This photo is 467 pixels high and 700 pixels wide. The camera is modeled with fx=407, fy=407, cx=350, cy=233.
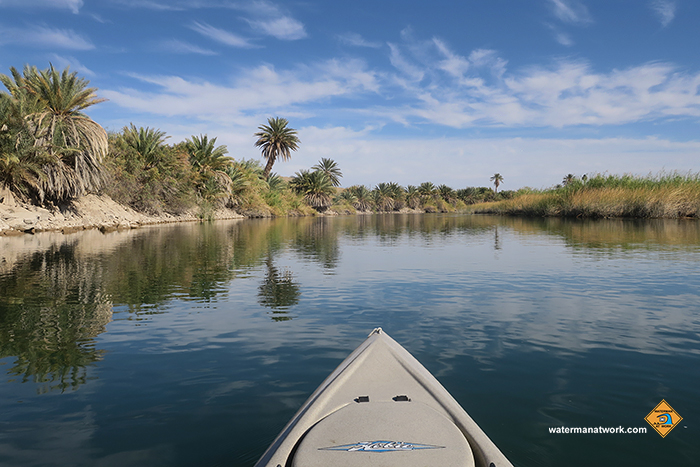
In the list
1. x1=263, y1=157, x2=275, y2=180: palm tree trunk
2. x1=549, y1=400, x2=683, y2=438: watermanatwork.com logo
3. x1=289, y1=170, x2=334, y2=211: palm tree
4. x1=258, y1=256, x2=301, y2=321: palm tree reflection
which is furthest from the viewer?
x1=289, y1=170, x2=334, y2=211: palm tree

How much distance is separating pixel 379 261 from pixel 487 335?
26.0ft

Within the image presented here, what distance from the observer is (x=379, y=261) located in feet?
45.1

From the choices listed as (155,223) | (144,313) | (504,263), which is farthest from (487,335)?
(155,223)

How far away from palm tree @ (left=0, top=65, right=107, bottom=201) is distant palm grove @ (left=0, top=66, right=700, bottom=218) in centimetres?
6

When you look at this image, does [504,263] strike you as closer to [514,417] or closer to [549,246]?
[549,246]

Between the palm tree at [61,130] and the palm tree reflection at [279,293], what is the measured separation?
2020cm

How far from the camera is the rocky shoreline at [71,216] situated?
23312 mm

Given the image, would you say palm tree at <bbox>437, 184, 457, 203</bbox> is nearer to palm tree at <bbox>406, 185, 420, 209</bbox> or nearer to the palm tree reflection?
palm tree at <bbox>406, 185, 420, 209</bbox>

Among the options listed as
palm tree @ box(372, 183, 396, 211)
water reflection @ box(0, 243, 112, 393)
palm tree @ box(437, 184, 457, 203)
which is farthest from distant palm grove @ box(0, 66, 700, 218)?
palm tree @ box(437, 184, 457, 203)

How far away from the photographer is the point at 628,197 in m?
34.4

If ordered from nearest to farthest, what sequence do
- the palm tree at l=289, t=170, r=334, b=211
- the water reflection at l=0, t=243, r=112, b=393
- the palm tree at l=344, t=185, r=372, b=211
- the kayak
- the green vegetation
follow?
the kayak < the water reflection at l=0, t=243, r=112, b=393 < the green vegetation < the palm tree at l=289, t=170, r=334, b=211 < the palm tree at l=344, t=185, r=372, b=211

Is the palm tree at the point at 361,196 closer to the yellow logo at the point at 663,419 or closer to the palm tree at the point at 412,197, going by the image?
the palm tree at the point at 412,197

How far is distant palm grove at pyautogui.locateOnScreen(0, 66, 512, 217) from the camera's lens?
2366cm

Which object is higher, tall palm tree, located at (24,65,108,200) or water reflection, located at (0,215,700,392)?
tall palm tree, located at (24,65,108,200)
